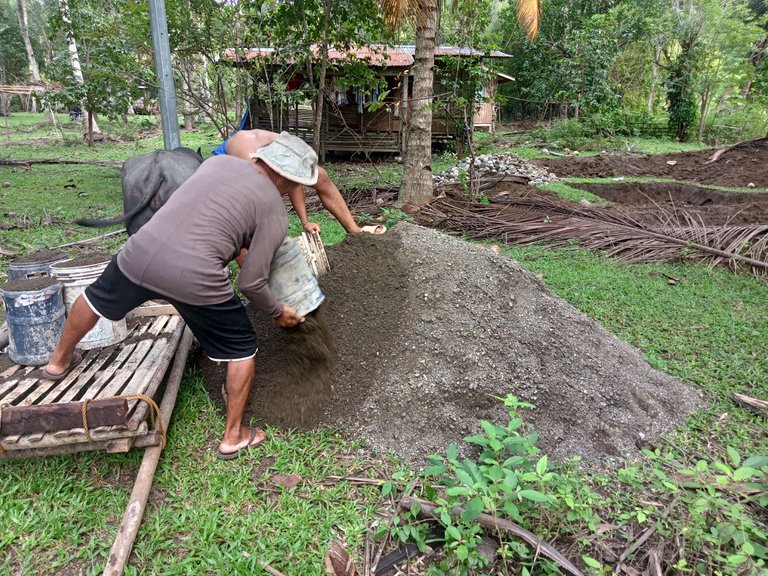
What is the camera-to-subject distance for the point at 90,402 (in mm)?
2082

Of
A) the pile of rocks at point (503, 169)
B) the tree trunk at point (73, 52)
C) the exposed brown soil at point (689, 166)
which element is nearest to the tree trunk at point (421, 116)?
the pile of rocks at point (503, 169)

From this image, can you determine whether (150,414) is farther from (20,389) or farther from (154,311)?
(154,311)

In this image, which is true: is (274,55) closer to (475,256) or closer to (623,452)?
(475,256)

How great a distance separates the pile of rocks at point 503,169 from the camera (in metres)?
9.60

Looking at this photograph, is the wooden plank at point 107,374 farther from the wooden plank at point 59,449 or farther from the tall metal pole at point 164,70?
the tall metal pole at point 164,70

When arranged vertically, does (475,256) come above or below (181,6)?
below

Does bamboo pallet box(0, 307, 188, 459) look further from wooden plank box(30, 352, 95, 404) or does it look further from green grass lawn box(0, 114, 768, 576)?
green grass lawn box(0, 114, 768, 576)

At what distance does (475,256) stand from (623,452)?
1361 mm

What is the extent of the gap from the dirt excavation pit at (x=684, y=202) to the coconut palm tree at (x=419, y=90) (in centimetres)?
267

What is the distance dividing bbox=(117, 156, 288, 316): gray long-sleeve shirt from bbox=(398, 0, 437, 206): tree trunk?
4.66 metres

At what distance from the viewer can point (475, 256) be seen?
318 cm

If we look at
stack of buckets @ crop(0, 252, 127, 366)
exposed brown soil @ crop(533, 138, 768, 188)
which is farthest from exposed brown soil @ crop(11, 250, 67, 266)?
exposed brown soil @ crop(533, 138, 768, 188)

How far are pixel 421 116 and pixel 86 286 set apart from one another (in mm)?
4853

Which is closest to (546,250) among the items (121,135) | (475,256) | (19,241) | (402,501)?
(475,256)
